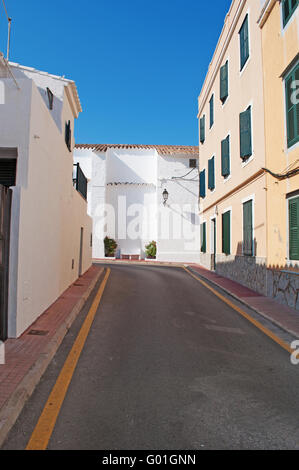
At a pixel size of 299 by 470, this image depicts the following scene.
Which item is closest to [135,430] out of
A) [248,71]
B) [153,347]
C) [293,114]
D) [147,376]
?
[147,376]

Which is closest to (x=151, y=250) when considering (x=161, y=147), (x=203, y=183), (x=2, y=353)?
(x=203, y=183)

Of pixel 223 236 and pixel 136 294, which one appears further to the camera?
pixel 223 236

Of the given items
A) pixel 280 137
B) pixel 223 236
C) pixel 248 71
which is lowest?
pixel 223 236

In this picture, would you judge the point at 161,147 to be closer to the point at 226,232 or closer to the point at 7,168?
the point at 226,232

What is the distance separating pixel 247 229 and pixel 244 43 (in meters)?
6.87

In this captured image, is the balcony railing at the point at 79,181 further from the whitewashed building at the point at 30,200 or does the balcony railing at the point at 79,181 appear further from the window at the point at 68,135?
the whitewashed building at the point at 30,200

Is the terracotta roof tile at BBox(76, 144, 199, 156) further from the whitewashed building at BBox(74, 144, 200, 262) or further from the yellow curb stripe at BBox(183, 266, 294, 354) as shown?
the yellow curb stripe at BBox(183, 266, 294, 354)

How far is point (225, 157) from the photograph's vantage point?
49.1 feet

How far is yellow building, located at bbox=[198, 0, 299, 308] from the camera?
9477mm

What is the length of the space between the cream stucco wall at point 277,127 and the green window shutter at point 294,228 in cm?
23

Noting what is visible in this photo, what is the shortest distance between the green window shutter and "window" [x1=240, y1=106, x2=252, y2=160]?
361 cm

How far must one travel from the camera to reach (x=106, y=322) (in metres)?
7.21
